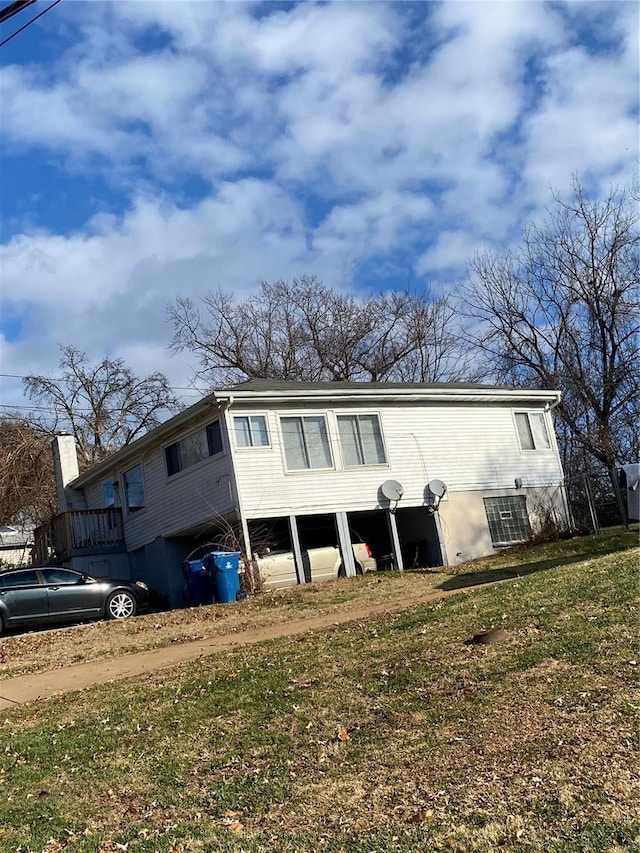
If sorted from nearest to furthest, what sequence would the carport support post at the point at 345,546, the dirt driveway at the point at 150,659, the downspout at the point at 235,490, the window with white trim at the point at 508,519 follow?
the dirt driveway at the point at 150,659 < the downspout at the point at 235,490 < the carport support post at the point at 345,546 < the window with white trim at the point at 508,519

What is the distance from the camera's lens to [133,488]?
73.3 feet

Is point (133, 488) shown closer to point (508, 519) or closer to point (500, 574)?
point (508, 519)

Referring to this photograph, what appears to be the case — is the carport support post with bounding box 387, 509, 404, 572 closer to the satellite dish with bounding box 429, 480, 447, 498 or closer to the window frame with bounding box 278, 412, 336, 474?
the satellite dish with bounding box 429, 480, 447, 498

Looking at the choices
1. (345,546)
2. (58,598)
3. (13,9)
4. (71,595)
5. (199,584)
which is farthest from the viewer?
(345,546)

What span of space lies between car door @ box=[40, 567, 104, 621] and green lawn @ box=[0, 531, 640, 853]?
7080 millimetres

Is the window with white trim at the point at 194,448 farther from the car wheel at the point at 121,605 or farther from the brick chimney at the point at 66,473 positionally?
the brick chimney at the point at 66,473

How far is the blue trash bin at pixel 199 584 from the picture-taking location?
17.0m

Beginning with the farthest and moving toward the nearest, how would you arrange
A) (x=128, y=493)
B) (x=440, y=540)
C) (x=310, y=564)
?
(x=128, y=493) → (x=440, y=540) → (x=310, y=564)

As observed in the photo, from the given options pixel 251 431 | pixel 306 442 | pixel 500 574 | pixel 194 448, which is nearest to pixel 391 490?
pixel 306 442

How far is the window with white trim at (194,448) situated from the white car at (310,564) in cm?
280

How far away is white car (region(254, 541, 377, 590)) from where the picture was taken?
1816 centimetres

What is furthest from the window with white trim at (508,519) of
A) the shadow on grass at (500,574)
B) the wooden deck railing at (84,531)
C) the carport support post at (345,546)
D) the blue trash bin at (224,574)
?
the wooden deck railing at (84,531)

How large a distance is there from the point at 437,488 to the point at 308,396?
4316mm

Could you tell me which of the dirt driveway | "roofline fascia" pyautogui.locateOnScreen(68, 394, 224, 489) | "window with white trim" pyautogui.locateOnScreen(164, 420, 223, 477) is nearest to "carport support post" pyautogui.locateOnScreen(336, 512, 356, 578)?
"window with white trim" pyautogui.locateOnScreen(164, 420, 223, 477)
